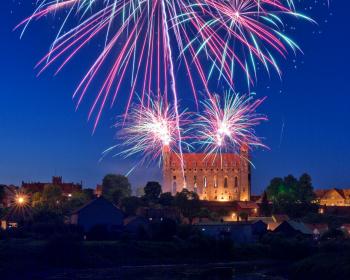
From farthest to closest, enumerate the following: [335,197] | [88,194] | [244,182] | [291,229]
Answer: [244,182]
[335,197]
[88,194]
[291,229]

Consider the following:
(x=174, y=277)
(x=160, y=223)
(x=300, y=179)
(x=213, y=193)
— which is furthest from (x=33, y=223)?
(x=213, y=193)

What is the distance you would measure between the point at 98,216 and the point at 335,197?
7310 centimetres

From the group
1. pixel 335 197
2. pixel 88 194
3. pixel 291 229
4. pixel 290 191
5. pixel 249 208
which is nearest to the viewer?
pixel 291 229

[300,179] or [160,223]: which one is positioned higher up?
[300,179]

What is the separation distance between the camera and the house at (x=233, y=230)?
2455 inches

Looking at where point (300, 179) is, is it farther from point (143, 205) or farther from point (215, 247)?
point (215, 247)

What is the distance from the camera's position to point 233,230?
208 feet

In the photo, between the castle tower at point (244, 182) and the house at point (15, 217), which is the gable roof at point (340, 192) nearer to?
the castle tower at point (244, 182)

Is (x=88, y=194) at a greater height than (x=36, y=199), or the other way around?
(x=88, y=194)

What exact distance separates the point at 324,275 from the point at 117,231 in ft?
70.0

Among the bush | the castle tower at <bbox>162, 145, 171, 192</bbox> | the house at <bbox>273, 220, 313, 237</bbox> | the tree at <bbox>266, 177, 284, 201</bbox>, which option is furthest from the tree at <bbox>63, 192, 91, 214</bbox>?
the castle tower at <bbox>162, 145, 171, 192</bbox>

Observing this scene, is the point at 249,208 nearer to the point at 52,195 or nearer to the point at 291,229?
the point at 52,195

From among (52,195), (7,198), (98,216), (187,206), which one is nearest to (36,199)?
(52,195)

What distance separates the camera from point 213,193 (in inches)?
4924
